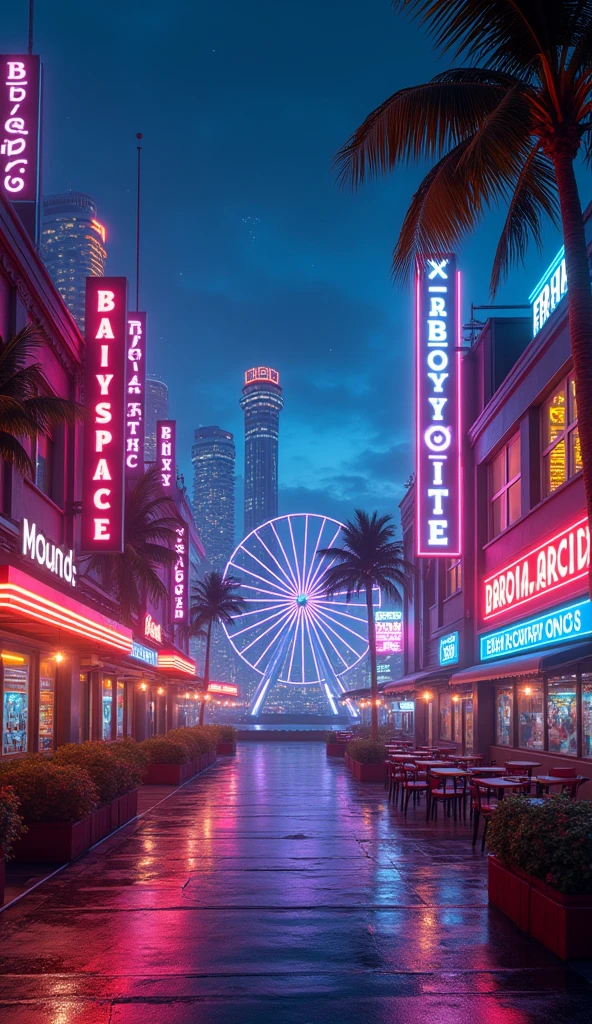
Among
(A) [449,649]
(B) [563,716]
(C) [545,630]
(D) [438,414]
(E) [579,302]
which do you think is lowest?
(B) [563,716]

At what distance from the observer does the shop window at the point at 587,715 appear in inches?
755

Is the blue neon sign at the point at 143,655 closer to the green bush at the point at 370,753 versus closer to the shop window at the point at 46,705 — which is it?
the shop window at the point at 46,705

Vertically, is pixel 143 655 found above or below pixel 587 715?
above

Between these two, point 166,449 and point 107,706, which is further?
point 166,449

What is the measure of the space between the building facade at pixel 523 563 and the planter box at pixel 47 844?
8.20 metres

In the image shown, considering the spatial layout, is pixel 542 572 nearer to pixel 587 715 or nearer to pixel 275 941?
pixel 587 715

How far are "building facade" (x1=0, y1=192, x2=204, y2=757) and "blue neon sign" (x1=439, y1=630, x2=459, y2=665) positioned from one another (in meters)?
10.0

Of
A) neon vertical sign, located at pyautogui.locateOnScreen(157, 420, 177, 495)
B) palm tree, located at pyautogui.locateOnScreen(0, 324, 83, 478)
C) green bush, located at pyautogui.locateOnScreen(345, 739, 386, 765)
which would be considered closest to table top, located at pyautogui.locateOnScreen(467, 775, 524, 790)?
palm tree, located at pyautogui.locateOnScreen(0, 324, 83, 478)

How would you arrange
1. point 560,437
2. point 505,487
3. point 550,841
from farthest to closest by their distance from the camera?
point 505,487 → point 560,437 → point 550,841

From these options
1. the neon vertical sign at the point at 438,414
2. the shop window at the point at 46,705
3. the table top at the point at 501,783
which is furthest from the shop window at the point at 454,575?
the table top at the point at 501,783

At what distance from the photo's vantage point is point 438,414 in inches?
1270

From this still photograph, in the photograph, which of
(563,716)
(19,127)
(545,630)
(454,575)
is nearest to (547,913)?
(545,630)

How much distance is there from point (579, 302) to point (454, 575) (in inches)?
1103

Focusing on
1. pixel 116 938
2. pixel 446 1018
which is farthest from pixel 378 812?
pixel 446 1018
